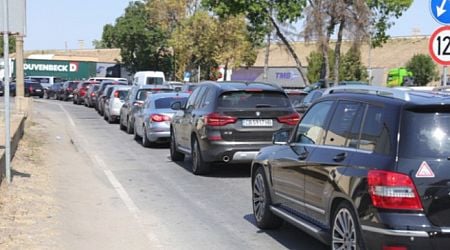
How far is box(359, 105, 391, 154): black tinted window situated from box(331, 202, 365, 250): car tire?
534mm

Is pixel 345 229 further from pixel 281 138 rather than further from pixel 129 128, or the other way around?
pixel 129 128

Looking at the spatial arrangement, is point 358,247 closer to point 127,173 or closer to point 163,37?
point 127,173

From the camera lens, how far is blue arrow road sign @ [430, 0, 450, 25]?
9.21m

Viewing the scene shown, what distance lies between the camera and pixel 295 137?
7258 millimetres

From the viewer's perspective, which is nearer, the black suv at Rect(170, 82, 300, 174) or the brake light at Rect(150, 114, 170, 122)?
the black suv at Rect(170, 82, 300, 174)

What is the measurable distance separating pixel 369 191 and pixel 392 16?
131 ft

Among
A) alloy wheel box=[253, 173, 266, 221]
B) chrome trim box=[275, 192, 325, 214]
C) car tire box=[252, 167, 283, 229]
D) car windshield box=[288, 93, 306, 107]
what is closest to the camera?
chrome trim box=[275, 192, 325, 214]

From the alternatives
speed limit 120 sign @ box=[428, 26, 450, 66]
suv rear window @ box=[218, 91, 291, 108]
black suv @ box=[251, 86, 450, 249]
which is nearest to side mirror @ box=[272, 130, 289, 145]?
black suv @ box=[251, 86, 450, 249]

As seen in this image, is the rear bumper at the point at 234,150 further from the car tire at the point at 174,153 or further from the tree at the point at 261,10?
the tree at the point at 261,10

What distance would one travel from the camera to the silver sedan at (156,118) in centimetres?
1772

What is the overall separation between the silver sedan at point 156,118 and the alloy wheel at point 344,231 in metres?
12.1

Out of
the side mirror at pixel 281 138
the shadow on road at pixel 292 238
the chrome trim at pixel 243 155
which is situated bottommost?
the shadow on road at pixel 292 238

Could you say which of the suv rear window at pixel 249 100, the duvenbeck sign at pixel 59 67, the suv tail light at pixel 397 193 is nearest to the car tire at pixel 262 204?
the suv tail light at pixel 397 193

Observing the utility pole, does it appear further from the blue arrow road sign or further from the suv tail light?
the suv tail light
